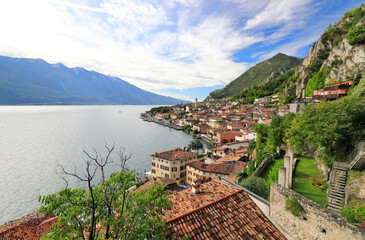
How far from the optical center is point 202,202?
705cm

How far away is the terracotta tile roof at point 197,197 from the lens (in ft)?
21.6

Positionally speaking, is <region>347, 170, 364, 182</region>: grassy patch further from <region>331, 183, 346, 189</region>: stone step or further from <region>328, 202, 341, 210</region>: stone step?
<region>328, 202, 341, 210</region>: stone step

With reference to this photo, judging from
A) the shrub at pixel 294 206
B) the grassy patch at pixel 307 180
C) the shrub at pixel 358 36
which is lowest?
the grassy patch at pixel 307 180

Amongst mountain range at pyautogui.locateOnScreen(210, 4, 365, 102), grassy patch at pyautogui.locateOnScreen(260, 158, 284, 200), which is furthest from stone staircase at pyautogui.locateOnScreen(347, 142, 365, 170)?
mountain range at pyautogui.locateOnScreen(210, 4, 365, 102)

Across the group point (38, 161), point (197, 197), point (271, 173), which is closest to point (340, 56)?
point (271, 173)

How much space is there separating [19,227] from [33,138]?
67475mm

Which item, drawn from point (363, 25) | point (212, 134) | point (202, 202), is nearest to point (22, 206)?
point (202, 202)

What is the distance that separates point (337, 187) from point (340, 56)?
5436cm

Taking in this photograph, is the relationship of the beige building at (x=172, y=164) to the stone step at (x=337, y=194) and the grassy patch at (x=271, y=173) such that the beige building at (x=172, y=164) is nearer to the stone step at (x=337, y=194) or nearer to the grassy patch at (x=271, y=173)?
the grassy patch at (x=271, y=173)

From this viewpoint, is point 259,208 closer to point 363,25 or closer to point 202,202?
point 202,202

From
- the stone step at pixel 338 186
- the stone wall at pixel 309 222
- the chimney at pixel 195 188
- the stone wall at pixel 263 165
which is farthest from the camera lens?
the stone wall at pixel 263 165

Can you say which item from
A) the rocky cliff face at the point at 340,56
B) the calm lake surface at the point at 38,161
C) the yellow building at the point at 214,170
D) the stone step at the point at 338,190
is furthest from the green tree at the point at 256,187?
the rocky cliff face at the point at 340,56

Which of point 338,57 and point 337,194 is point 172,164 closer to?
point 337,194

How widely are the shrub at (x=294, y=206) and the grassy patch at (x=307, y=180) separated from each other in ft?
20.7
